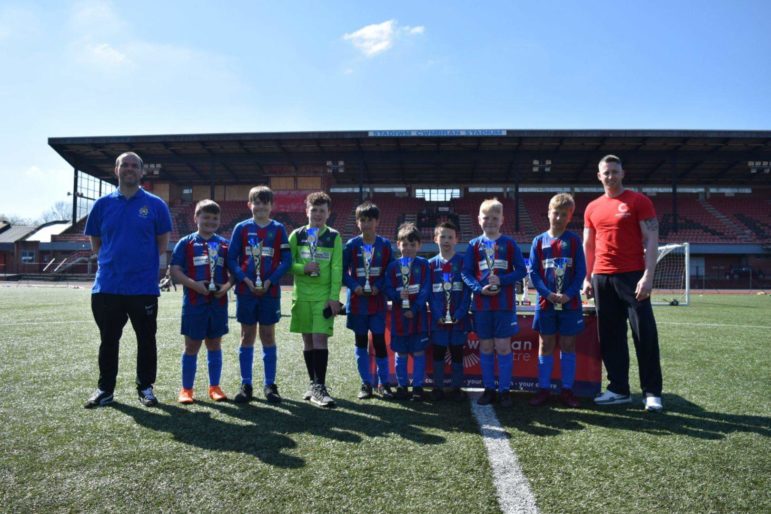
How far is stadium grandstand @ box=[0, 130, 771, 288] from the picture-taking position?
2972 centimetres

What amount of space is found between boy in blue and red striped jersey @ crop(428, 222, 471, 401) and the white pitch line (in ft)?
2.44

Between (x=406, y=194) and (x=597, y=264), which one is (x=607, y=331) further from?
(x=406, y=194)

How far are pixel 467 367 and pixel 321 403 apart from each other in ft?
4.51

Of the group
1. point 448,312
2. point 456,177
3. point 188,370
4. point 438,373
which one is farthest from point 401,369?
point 456,177

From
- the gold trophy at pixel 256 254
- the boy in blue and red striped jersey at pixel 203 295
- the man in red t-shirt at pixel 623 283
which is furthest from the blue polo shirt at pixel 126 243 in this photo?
the man in red t-shirt at pixel 623 283

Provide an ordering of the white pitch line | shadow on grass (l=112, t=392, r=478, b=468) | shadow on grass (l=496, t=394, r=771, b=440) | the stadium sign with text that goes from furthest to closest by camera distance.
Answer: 1. the stadium sign with text
2. shadow on grass (l=496, t=394, r=771, b=440)
3. shadow on grass (l=112, t=392, r=478, b=468)
4. the white pitch line

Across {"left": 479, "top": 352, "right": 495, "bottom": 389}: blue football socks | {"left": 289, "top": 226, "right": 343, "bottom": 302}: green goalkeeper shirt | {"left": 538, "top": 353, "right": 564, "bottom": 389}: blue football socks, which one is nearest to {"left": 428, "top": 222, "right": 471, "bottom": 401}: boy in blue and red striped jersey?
{"left": 479, "top": 352, "right": 495, "bottom": 389}: blue football socks

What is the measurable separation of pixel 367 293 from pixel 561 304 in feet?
5.31

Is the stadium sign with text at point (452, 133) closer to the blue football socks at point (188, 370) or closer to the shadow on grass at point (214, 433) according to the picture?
the blue football socks at point (188, 370)

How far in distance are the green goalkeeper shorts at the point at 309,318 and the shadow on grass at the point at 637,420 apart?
1557 millimetres

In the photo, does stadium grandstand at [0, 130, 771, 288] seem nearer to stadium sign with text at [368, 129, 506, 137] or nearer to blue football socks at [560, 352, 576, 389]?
stadium sign with text at [368, 129, 506, 137]

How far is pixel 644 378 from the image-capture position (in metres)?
3.86

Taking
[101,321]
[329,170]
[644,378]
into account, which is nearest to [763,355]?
[644,378]

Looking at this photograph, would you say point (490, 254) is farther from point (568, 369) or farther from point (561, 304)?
point (568, 369)
